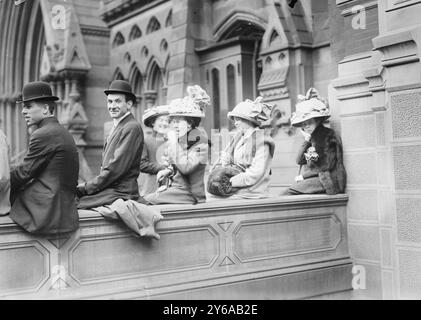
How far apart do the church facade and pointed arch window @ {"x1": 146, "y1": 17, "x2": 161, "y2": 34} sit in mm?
25

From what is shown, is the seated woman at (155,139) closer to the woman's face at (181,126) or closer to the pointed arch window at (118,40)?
the woman's face at (181,126)

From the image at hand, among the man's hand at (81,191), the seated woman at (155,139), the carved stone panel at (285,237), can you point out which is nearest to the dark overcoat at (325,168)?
the carved stone panel at (285,237)

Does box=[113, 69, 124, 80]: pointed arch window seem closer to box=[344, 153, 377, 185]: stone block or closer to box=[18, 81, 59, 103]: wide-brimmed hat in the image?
box=[344, 153, 377, 185]: stone block

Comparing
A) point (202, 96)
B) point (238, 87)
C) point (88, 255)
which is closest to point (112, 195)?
point (88, 255)

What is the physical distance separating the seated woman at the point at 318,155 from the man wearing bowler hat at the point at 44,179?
331 cm

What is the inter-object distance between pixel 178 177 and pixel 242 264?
46.8 inches

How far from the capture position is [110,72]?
57.5 feet

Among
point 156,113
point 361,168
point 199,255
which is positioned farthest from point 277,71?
point 199,255

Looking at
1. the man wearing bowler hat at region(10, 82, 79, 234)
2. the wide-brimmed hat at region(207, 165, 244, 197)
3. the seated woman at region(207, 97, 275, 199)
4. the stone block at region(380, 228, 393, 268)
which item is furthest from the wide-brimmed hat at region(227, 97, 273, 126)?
the man wearing bowler hat at region(10, 82, 79, 234)

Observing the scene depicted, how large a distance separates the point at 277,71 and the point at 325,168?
11.6 feet

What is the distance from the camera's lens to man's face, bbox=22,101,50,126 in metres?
5.47

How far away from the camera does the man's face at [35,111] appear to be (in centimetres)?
547

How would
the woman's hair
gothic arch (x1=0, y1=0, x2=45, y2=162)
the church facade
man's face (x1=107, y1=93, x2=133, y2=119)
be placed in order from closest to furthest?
man's face (x1=107, y1=93, x2=133, y2=119), the church facade, the woman's hair, gothic arch (x1=0, y1=0, x2=45, y2=162)

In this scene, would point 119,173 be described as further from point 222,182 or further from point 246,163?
point 246,163
